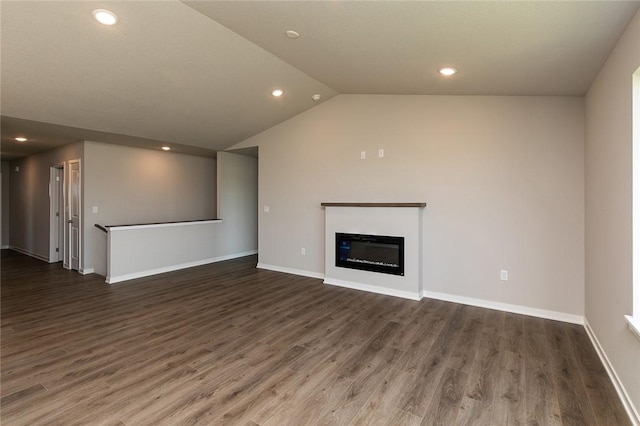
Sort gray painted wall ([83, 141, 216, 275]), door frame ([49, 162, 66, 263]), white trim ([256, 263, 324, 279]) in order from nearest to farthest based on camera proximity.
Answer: white trim ([256, 263, 324, 279]) → gray painted wall ([83, 141, 216, 275]) → door frame ([49, 162, 66, 263])

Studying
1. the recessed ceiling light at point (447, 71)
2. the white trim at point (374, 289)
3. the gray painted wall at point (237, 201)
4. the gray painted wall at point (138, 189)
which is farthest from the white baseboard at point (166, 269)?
the recessed ceiling light at point (447, 71)

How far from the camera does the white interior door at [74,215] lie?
5922mm

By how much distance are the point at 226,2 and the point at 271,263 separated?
14.4 ft

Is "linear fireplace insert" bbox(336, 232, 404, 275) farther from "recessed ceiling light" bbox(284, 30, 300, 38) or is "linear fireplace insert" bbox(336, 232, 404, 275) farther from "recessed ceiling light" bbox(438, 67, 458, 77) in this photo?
"recessed ceiling light" bbox(284, 30, 300, 38)

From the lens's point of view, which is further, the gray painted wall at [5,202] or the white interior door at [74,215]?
the gray painted wall at [5,202]

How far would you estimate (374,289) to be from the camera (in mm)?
4672

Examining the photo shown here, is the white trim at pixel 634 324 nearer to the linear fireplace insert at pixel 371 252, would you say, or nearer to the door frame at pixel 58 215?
the linear fireplace insert at pixel 371 252

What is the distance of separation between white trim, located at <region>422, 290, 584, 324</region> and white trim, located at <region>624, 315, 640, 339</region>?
1.74 metres

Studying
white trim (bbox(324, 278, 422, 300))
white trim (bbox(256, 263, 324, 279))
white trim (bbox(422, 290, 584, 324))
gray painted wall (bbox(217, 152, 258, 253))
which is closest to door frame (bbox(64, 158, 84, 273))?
gray painted wall (bbox(217, 152, 258, 253))

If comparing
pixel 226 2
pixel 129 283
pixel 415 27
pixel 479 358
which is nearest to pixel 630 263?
pixel 479 358

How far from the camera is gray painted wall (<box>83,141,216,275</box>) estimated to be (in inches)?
226

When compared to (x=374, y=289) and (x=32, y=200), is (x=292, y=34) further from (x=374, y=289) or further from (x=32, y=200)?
(x=32, y=200)

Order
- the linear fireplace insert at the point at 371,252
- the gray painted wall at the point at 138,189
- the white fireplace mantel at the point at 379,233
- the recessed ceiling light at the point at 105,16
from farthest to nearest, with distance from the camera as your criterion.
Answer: the gray painted wall at the point at 138,189
the linear fireplace insert at the point at 371,252
the white fireplace mantel at the point at 379,233
the recessed ceiling light at the point at 105,16

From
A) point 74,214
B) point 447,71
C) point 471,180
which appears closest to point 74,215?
point 74,214
